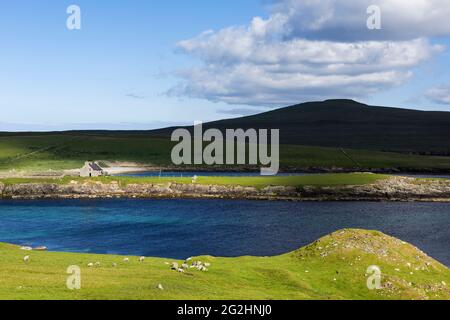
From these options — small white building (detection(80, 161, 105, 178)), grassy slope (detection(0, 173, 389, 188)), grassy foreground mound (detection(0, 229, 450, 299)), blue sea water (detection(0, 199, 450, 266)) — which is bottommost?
blue sea water (detection(0, 199, 450, 266))

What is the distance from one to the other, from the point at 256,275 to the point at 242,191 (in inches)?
3529

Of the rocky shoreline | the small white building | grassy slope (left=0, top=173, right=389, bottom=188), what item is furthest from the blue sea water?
the small white building

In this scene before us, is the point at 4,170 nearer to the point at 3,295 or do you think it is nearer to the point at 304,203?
the point at 304,203

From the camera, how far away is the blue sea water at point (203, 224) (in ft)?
250

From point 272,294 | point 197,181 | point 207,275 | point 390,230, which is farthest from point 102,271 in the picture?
point 197,181

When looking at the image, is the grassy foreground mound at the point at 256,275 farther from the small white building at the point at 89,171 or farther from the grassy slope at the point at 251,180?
the small white building at the point at 89,171

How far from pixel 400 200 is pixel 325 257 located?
286ft

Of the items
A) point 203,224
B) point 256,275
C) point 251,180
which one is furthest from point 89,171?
point 256,275

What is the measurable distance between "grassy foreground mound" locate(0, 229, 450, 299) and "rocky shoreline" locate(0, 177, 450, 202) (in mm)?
78987

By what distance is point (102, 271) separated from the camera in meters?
43.2

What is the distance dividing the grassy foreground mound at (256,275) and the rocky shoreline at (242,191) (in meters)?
79.0

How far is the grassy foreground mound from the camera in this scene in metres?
35.5

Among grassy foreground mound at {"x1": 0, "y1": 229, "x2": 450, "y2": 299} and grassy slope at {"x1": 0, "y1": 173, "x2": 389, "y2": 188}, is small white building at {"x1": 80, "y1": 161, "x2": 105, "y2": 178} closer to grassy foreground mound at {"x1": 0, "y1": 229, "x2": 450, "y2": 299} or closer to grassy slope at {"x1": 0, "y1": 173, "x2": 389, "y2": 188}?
grassy slope at {"x1": 0, "y1": 173, "x2": 389, "y2": 188}

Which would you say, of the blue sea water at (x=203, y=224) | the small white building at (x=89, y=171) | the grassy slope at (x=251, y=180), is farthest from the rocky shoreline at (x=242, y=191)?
the small white building at (x=89, y=171)
